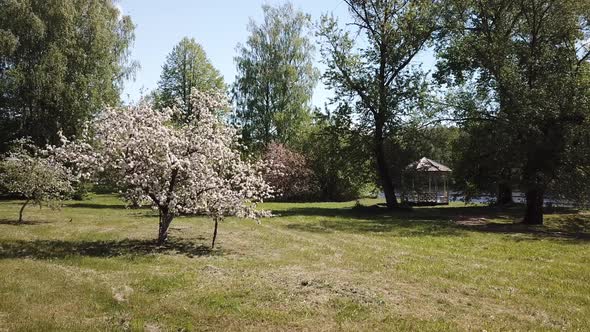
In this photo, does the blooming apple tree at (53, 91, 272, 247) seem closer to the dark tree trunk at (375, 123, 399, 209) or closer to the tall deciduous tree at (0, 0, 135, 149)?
the dark tree trunk at (375, 123, 399, 209)

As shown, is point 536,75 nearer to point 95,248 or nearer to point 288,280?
point 288,280

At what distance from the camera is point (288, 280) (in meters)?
10.5

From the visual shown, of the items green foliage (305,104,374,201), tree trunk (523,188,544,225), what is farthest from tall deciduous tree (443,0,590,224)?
green foliage (305,104,374,201)

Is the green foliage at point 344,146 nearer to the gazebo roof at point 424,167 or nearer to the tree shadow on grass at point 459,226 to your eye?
the gazebo roof at point 424,167

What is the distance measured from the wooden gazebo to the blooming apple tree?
24749 millimetres

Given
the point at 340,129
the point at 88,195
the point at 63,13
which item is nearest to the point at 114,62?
the point at 63,13

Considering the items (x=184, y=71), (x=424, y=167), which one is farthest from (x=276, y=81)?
(x=424, y=167)

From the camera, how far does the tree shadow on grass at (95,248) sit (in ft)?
43.4

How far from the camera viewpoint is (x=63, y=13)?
3553 centimetres

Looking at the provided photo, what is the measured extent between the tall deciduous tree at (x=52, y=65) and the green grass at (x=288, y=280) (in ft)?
60.4

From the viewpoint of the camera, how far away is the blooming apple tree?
1425 centimetres

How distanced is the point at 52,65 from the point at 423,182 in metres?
30.5

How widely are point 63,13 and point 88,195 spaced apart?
13.9 m

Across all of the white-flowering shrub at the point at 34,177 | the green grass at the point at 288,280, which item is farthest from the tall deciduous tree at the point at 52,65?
the green grass at the point at 288,280
